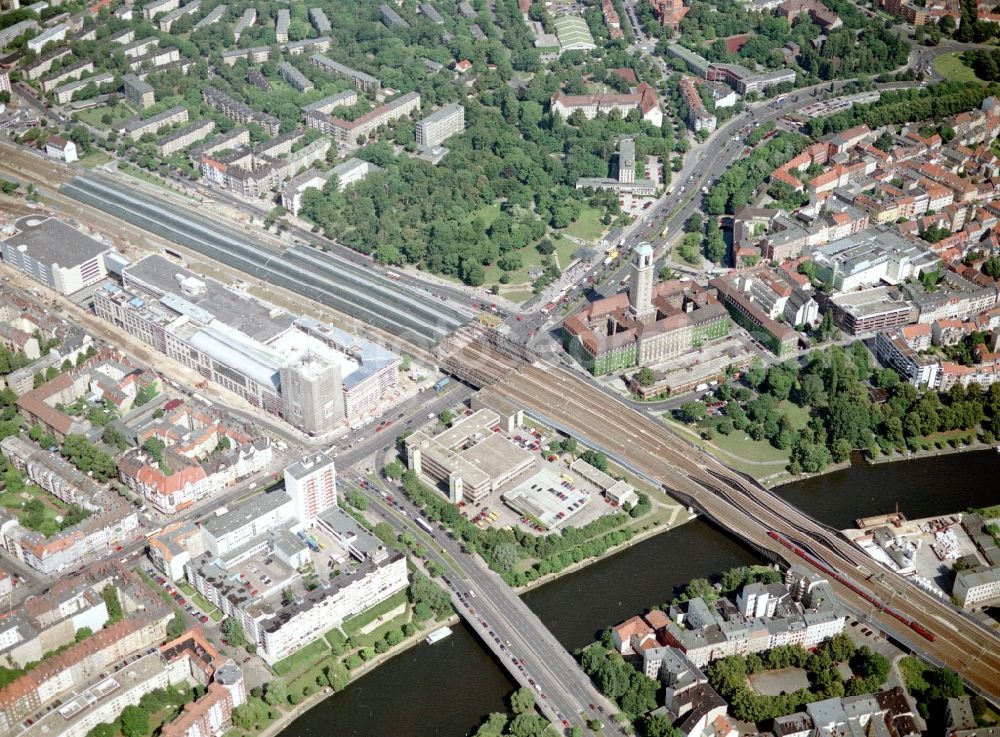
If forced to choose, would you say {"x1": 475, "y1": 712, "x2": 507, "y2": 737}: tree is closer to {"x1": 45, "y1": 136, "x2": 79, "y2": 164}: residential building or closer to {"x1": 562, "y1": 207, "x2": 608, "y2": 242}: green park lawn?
{"x1": 562, "y1": 207, "x2": 608, "y2": 242}: green park lawn

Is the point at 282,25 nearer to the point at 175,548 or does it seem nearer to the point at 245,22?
the point at 245,22

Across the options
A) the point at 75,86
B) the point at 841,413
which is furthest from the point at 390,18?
the point at 841,413

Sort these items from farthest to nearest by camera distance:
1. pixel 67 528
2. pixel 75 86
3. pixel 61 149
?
pixel 75 86
pixel 61 149
pixel 67 528

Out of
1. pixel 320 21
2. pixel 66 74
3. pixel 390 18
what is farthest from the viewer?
pixel 390 18

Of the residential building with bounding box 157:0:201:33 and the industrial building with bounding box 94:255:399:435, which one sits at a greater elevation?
the residential building with bounding box 157:0:201:33

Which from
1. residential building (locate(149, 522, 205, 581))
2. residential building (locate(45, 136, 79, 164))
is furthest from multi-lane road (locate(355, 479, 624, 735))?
residential building (locate(45, 136, 79, 164))

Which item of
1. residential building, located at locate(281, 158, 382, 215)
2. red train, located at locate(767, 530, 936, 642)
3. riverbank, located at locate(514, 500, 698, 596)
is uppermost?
residential building, located at locate(281, 158, 382, 215)

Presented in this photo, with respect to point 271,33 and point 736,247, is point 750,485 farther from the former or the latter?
point 271,33
